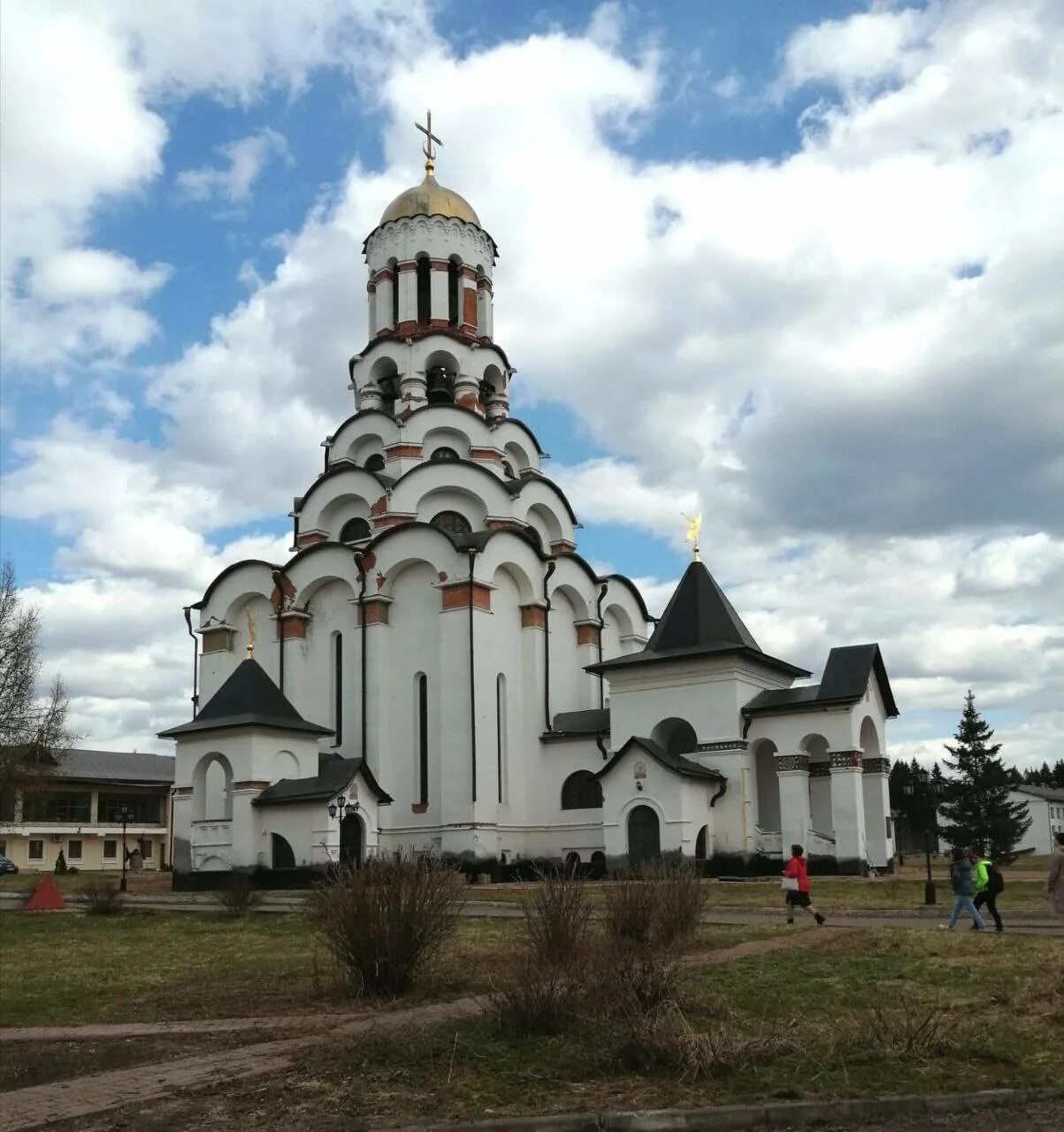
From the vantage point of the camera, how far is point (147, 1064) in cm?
830

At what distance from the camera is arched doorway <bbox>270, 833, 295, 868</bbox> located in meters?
28.4

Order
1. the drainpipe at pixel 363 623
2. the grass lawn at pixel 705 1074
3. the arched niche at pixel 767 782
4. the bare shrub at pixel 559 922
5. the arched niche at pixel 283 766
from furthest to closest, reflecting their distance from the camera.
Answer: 1. the drainpipe at pixel 363 623
2. the arched niche at pixel 767 782
3. the arched niche at pixel 283 766
4. the bare shrub at pixel 559 922
5. the grass lawn at pixel 705 1074

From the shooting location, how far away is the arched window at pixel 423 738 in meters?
30.7

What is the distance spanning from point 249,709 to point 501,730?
6392mm

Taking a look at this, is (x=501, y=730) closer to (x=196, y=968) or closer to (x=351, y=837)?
(x=351, y=837)

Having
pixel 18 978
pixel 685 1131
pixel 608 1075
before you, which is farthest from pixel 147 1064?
pixel 18 978

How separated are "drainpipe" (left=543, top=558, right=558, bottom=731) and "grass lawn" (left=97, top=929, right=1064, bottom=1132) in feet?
74.3

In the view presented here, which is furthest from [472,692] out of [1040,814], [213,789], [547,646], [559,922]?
[1040,814]

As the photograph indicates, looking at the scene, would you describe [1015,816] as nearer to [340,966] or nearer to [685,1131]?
[340,966]

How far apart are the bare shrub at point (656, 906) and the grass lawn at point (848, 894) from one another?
17.1 feet

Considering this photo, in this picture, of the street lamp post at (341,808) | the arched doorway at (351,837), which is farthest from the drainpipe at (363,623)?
the street lamp post at (341,808)

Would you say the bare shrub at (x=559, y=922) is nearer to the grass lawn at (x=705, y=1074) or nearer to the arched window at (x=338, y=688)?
the grass lawn at (x=705, y=1074)

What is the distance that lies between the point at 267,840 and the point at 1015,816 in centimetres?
3789

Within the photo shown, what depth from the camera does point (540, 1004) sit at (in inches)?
314
